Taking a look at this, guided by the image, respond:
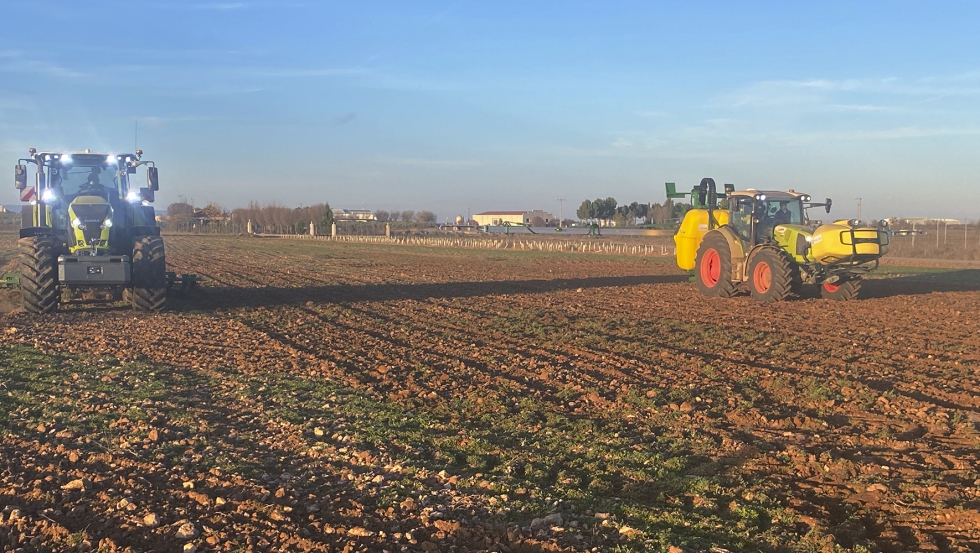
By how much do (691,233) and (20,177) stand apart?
1355 cm

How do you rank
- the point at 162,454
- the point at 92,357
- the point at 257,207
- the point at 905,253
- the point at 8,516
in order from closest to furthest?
the point at 8,516 → the point at 162,454 → the point at 92,357 → the point at 905,253 → the point at 257,207

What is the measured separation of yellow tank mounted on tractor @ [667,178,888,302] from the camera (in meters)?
15.1

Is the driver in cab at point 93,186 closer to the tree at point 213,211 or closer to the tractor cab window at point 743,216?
the tractor cab window at point 743,216

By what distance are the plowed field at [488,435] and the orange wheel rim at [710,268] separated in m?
4.65

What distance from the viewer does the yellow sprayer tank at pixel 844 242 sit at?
14852 mm

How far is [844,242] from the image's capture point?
1483cm

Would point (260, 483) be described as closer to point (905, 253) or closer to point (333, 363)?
point (333, 363)

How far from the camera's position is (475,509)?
473 centimetres

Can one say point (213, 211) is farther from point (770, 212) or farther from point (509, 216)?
point (770, 212)

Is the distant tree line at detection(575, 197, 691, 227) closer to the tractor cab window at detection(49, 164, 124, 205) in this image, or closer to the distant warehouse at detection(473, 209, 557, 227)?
the distant warehouse at detection(473, 209, 557, 227)

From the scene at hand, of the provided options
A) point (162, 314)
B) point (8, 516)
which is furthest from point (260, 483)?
point (162, 314)

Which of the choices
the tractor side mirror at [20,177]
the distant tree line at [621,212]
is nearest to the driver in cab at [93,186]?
the tractor side mirror at [20,177]

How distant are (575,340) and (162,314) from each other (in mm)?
7337

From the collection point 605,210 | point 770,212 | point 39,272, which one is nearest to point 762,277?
point 770,212
